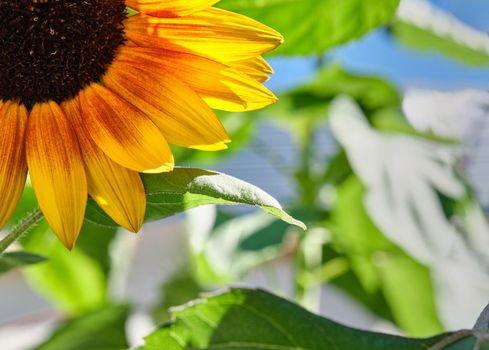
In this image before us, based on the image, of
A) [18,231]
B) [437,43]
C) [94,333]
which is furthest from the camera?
[437,43]

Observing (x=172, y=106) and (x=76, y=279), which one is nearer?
(x=172, y=106)

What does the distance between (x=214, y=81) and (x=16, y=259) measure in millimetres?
131

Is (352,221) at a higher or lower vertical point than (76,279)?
higher

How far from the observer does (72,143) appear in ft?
1.40

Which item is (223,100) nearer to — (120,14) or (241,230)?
(120,14)

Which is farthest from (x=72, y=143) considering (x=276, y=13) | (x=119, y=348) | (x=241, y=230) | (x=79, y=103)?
(x=241, y=230)

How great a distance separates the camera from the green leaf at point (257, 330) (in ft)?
1.60

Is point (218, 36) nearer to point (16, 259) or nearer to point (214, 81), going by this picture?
point (214, 81)

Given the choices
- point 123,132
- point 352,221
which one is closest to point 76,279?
point 352,221

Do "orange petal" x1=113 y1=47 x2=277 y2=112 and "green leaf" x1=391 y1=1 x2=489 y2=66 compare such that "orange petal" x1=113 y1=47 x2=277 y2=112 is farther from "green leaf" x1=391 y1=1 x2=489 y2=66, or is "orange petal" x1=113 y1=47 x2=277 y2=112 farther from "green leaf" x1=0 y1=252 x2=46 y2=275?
"green leaf" x1=391 y1=1 x2=489 y2=66

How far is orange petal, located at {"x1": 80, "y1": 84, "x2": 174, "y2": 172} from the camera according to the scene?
404mm

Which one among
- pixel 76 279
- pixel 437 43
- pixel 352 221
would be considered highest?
pixel 437 43

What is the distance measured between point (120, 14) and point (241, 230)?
26.1 inches

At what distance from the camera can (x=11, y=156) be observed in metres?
0.42
